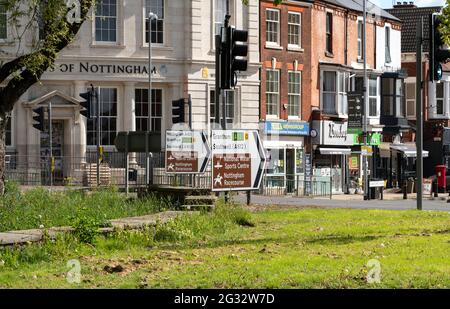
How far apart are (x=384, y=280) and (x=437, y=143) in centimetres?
5553

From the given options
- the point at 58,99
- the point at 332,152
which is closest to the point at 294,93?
the point at 332,152

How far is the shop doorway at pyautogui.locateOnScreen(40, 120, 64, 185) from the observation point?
39.3 meters

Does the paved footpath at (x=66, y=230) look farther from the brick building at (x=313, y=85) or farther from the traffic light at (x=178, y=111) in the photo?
the brick building at (x=313, y=85)

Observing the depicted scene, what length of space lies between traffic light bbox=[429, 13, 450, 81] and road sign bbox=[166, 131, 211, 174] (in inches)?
392

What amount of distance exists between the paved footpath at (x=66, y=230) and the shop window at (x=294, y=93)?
34.5 m

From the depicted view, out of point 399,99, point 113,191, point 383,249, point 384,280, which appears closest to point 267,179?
point 399,99

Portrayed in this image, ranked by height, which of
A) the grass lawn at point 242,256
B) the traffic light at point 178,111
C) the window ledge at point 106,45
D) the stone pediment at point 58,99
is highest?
the window ledge at point 106,45

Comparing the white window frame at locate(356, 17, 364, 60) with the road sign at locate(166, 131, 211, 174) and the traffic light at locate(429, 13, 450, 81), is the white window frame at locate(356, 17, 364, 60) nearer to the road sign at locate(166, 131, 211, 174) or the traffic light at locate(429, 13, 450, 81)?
the road sign at locate(166, 131, 211, 174)

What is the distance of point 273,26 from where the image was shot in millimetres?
50375

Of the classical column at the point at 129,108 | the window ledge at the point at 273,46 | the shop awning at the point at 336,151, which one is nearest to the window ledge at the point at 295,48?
the window ledge at the point at 273,46

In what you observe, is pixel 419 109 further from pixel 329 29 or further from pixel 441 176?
pixel 329 29

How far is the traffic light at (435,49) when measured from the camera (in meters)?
20.5

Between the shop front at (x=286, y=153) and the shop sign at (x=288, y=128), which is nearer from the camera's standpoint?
the shop front at (x=286, y=153)

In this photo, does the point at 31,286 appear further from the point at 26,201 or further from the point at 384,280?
the point at 26,201
